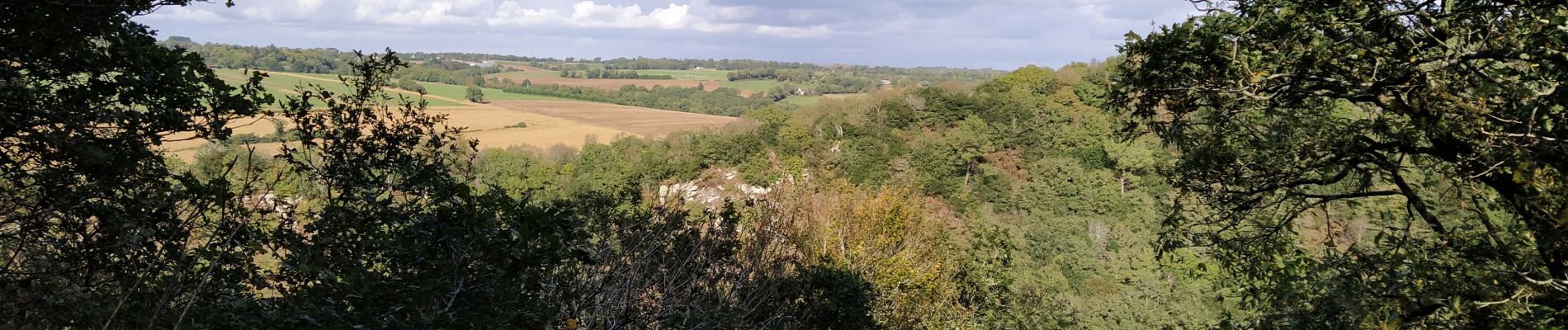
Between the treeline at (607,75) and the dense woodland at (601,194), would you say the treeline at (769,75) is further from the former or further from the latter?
the dense woodland at (601,194)

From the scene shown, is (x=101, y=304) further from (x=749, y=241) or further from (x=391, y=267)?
(x=749, y=241)

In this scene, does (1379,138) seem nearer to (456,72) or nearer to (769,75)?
(456,72)

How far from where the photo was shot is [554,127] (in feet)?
164

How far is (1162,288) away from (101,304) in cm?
2459

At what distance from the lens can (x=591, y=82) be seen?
3563 inches

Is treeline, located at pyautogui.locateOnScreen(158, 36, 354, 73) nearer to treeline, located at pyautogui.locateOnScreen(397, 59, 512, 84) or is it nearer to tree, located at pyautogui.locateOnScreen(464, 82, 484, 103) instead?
treeline, located at pyautogui.locateOnScreen(397, 59, 512, 84)

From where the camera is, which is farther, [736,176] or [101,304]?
[736,176]

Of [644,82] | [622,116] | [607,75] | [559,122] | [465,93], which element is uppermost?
[607,75]

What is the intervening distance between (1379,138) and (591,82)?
90889 mm

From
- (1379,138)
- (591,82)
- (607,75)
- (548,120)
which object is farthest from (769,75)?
(1379,138)

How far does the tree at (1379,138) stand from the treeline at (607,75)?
310 ft

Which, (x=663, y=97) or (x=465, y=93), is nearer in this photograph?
(x=465, y=93)

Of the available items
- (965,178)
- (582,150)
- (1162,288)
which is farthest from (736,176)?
(1162,288)

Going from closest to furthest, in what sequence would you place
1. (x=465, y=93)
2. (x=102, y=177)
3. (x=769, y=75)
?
(x=102, y=177) < (x=465, y=93) < (x=769, y=75)
